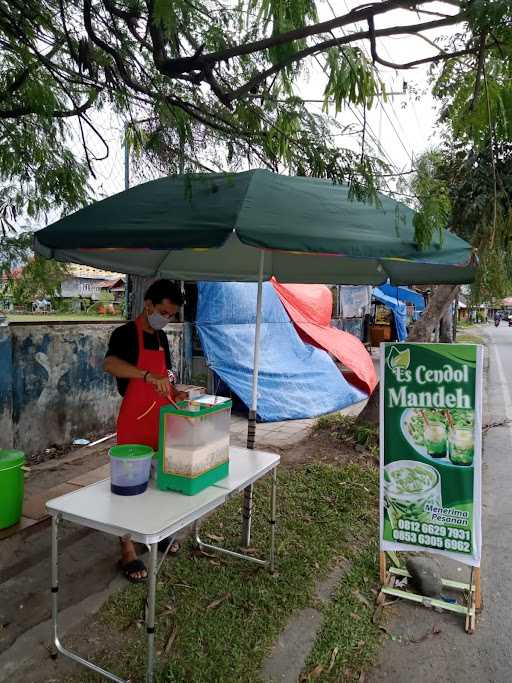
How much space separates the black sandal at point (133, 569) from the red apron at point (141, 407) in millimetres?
826

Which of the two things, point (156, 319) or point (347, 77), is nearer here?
point (347, 77)

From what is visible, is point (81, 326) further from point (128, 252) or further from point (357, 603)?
point (357, 603)

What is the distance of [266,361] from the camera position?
7.93 m

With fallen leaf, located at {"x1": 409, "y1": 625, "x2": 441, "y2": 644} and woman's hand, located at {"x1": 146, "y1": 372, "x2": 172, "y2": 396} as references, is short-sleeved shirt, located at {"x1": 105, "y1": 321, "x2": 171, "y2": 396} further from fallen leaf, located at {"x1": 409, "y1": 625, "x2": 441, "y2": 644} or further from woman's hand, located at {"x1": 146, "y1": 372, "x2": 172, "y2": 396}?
fallen leaf, located at {"x1": 409, "y1": 625, "x2": 441, "y2": 644}

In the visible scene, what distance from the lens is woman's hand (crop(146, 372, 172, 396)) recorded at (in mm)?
2688

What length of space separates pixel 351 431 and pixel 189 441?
4.06m

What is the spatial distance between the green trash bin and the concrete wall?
50.6 inches

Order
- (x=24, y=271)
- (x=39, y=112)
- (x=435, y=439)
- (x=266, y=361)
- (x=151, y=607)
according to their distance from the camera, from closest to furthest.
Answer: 1. (x=151, y=607)
2. (x=435, y=439)
3. (x=39, y=112)
4. (x=24, y=271)
5. (x=266, y=361)

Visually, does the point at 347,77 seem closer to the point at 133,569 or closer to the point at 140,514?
the point at 140,514

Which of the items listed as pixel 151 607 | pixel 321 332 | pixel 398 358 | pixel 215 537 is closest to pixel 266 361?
pixel 321 332

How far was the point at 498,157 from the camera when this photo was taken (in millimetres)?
5281

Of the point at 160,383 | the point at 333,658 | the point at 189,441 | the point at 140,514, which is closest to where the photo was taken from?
Answer: the point at 140,514

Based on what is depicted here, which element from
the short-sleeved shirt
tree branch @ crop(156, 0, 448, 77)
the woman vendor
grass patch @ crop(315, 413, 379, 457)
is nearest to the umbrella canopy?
the woman vendor

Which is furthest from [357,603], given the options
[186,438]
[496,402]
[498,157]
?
[496,402]
